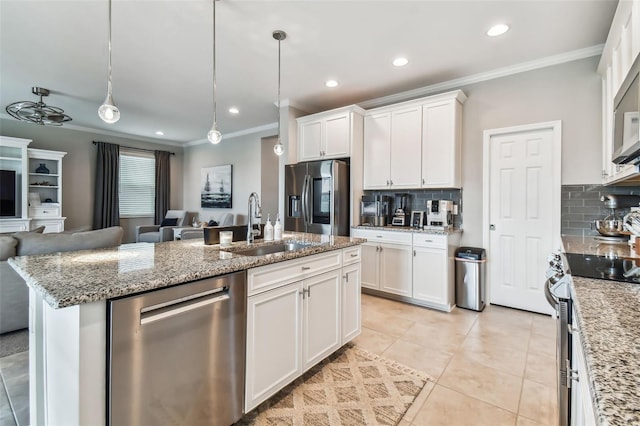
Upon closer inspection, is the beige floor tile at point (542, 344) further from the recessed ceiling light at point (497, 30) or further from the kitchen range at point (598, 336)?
the recessed ceiling light at point (497, 30)

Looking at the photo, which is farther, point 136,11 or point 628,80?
point 136,11

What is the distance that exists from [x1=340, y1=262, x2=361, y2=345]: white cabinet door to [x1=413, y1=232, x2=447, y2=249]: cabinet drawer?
127cm

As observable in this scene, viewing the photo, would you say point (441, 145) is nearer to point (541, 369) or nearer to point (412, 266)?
point (412, 266)

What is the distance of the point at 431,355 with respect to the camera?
2422mm

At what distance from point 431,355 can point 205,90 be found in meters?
4.20

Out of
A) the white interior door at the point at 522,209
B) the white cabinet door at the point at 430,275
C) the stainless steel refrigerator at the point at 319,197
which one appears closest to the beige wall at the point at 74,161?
the stainless steel refrigerator at the point at 319,197

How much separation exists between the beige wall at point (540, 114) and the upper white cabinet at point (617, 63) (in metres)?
0.17

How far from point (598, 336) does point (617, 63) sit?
8.43 ft

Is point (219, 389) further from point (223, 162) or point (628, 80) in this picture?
point (223, 162)


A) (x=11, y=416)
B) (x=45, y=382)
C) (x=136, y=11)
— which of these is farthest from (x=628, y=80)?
(x=11, y=416)

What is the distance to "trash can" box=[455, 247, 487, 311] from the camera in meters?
3.39

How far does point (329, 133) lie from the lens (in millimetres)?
4266

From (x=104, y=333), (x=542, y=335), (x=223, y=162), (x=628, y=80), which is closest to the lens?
(x=104, y=333)

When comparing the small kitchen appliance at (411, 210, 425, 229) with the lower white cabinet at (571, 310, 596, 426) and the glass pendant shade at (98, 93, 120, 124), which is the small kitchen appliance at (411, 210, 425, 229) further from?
the glass pendant shade at (98, 93, 120, 124)
